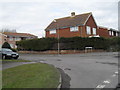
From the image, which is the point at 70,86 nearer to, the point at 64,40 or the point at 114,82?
the point at 114,82

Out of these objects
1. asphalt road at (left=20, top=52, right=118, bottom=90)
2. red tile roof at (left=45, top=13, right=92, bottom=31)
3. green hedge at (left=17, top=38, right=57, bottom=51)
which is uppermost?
red tile roof at (left=45, top=13, right=92, bottom=31)

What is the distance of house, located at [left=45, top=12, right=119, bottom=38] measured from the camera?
3800 cm

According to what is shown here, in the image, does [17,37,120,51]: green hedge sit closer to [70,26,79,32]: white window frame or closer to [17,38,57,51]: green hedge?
[17,38,57,51]: green hedge

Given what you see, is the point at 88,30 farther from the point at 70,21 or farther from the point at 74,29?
the point at 70,21

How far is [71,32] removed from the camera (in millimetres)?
39688

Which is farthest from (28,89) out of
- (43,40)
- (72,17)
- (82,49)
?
(72,17)

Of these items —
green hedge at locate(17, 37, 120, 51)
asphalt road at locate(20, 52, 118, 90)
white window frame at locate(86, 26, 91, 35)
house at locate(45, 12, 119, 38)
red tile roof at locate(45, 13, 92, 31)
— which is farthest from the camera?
white window frame at locate(86, 26, 91, 35)

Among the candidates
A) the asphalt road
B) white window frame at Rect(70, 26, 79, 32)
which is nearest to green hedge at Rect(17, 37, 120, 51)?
white window frame at Rect(70, 26, 79, 32)

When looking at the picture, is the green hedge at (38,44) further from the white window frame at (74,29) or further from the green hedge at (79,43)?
the white window frame at (74,29)

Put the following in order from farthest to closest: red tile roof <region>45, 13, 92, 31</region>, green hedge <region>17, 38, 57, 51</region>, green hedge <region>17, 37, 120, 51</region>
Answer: red tile roof <region>45, 13, 92, 31</region> → green hedge <region>17, 38, 57, 51</region> → green hedge <region>17, 37, 120, 51</region>

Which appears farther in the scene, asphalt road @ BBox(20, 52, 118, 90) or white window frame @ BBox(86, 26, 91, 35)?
white window frame @ BBox(86, 26, 91, 35)

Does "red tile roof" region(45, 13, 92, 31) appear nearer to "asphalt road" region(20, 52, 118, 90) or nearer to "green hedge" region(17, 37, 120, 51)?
"green hedge" region(17, 37, 120, 51)

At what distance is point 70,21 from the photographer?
41062 mm

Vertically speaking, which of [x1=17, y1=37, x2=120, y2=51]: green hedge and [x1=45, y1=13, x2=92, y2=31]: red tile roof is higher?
[x1=45, y1=13, x2=92, y2=31]: red tile roof
